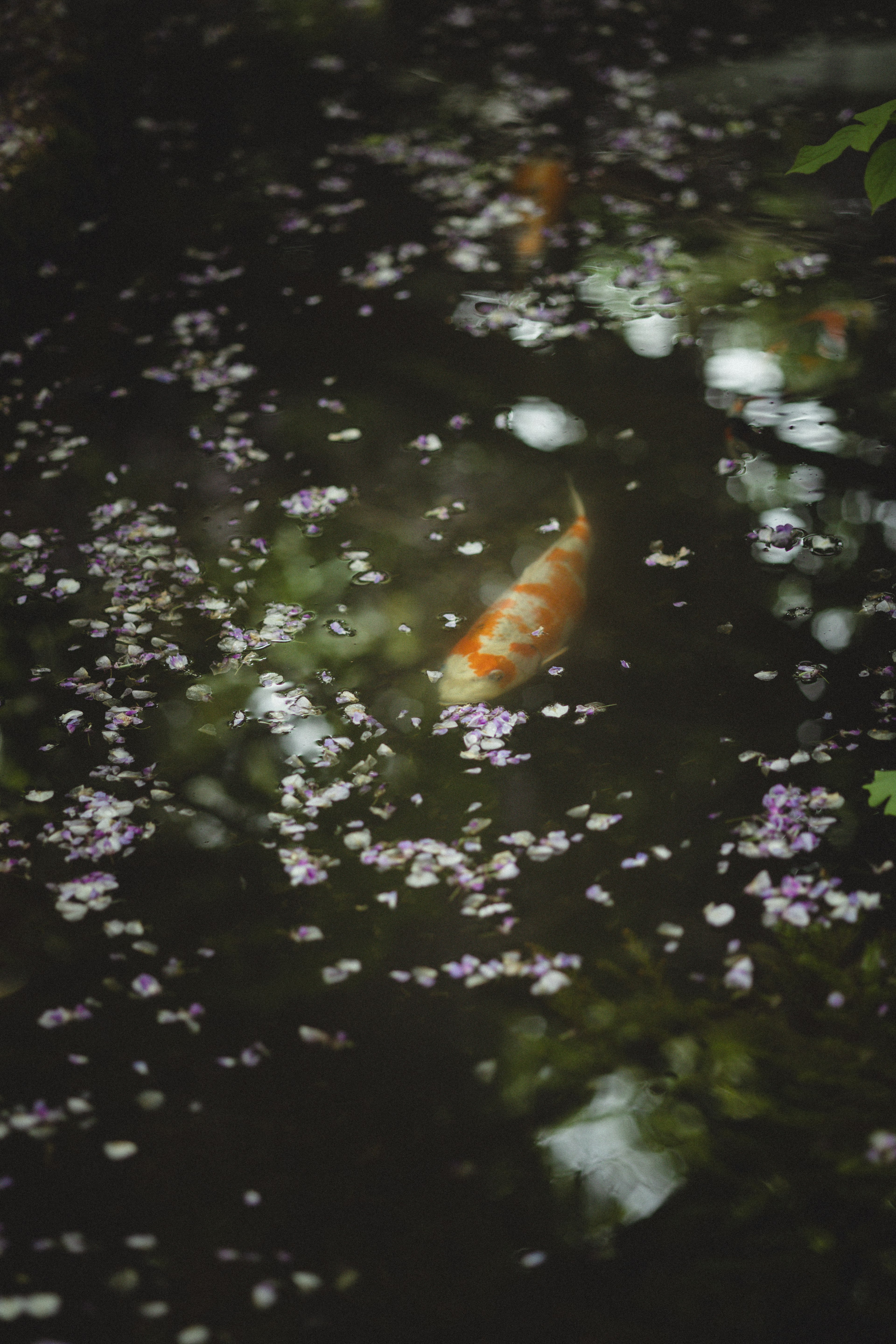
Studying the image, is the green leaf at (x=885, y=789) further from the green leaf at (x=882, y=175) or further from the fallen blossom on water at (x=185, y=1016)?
the fallen blossom on water at (x=185, y=1016)

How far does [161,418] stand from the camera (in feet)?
17.0

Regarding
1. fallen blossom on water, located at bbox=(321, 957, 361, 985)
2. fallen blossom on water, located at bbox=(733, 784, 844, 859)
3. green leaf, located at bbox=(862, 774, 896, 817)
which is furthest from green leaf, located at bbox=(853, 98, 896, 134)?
fallen blossom on water, located at bbox=(321, 957, 361, 985)

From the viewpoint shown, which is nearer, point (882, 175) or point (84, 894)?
point (882, 175)

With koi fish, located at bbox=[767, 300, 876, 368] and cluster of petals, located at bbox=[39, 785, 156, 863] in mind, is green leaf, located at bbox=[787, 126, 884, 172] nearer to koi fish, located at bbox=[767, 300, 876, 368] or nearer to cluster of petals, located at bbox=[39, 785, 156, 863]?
cluster of petals, located at bbox=[39, 785, 156, 863]

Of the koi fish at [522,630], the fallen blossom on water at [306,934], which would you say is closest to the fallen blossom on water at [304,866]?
the fallen blossom on water at [306,934]

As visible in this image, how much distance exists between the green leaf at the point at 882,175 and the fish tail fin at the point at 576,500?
2.09 metres

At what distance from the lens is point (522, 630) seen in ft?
11.8

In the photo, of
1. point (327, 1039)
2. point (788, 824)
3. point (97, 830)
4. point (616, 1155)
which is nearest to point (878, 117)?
point (788, 824)

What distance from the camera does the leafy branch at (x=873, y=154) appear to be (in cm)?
199

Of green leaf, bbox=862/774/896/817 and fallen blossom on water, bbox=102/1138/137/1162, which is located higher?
green leaf, bbox=862/774/896/817

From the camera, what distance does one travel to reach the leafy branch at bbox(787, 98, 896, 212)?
1.99 m

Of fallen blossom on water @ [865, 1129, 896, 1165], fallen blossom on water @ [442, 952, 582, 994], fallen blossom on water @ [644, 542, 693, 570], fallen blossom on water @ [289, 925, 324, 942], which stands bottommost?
fallen blossom on water @ [865, 1129, 896, 1165]

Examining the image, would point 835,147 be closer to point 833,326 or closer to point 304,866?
point 304,866

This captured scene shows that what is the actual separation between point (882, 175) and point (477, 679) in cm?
195
